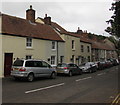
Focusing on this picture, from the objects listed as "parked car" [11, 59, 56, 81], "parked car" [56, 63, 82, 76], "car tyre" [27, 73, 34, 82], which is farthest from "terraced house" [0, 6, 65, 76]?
"car tyre" [27, 73, 34, 82]

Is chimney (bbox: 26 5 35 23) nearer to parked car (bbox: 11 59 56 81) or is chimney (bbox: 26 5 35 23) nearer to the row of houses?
the row of houses

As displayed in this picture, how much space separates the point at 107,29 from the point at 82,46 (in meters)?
14.3

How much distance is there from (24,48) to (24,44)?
0.46m

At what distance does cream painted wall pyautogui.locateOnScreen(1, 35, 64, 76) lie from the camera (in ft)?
54.3

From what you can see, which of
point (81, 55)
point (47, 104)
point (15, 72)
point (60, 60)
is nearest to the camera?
point (47, 104)

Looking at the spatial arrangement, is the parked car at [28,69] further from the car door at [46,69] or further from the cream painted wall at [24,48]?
the cream painted wall at [24,48]

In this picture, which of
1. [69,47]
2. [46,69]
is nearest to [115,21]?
[46,69]

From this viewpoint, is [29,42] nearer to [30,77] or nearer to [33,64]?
[33,64]

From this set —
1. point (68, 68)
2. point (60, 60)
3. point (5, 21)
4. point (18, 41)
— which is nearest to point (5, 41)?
point (18, 41)

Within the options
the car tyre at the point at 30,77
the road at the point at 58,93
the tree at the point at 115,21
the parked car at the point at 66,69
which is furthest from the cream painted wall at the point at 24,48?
the tree at the point at 115,21

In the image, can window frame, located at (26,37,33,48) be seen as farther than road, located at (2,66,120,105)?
Yes

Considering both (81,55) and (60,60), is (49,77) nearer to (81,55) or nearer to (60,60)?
(60,60)

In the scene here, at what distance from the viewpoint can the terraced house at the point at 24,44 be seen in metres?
16.5

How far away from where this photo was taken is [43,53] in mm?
21484
